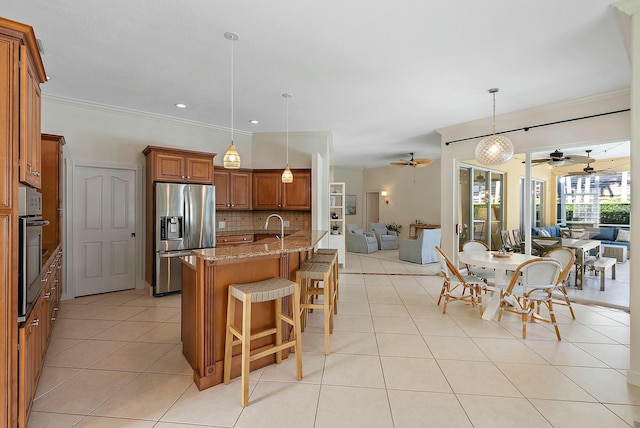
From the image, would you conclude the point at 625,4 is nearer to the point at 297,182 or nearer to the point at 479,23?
the point at 479,23

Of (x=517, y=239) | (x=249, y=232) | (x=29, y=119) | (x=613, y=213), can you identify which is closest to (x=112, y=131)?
(x=249, y=232)

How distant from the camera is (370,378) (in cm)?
231

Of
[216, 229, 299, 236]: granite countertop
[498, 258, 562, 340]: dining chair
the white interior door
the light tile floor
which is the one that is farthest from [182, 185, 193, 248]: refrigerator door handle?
[498, 258, 562, 340]: dining chair

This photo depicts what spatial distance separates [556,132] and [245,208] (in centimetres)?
517

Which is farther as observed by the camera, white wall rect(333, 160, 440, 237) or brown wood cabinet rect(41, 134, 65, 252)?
white wall rect(333, 160, 440, 237)

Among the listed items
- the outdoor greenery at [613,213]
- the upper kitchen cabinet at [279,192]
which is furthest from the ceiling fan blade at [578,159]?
the upper kitchen cabinet at [279,192]

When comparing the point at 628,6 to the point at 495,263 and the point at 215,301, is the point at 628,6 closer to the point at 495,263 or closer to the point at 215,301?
the point at 495,263

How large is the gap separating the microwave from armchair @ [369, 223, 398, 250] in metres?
8.21

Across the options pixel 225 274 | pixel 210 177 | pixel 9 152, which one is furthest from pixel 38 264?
pixel 210 177

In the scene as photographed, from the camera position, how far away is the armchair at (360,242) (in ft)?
28.5

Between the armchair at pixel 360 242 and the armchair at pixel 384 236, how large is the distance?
0.38 m

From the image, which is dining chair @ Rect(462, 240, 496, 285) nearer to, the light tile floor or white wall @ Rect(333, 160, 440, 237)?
the light tile floor

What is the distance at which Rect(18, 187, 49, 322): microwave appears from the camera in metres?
1.59

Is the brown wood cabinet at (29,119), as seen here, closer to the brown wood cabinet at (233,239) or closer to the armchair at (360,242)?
the brown wood cabinet at (233,239)
